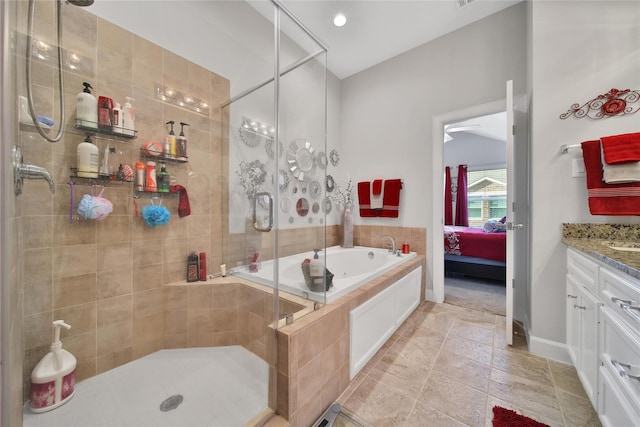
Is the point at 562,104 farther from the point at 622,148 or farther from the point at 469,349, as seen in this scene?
the point at 469,349

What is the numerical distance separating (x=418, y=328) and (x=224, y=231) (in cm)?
195

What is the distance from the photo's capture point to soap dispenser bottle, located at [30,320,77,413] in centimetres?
116

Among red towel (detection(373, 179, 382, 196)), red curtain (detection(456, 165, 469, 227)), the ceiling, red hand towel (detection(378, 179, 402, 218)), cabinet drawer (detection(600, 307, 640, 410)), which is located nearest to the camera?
cabinet drawer (detection(600, 307, 640, 410))

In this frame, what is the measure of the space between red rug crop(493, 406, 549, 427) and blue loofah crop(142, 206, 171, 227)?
2290mm

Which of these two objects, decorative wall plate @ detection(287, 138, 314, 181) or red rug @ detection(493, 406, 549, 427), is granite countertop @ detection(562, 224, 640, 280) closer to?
red rug @ detection(493, 406, 549, 427)

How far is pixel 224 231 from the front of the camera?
2.04 meters

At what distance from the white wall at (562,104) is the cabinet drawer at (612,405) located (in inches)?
33.5

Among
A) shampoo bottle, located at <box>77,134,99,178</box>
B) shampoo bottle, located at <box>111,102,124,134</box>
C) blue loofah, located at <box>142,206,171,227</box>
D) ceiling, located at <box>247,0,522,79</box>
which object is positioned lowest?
blue loofah, located at <box>142,206,171,227</box>

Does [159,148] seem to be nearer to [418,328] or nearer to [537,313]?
[418,328]

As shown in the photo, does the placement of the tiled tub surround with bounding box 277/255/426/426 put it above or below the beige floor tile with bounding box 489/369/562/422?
above

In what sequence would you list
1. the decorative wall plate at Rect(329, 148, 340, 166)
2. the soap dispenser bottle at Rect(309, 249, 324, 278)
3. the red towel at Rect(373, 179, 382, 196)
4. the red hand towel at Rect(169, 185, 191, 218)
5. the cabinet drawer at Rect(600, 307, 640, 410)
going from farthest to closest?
the decorative wall plate at Rect(329, 148, 340, 166) < the red towel at Rect(373, 179, 382, 196) < the red hand towel at Rect(169, 185, 191, 218) < the soap dispenser bottle at Rect(309, 249, 324, 278) < the cabinet drawer at Rect(600, 307, 640, 410)

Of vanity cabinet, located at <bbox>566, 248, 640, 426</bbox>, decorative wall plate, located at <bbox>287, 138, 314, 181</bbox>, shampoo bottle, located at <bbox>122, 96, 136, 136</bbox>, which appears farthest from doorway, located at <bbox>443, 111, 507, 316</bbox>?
shampoo bottle, located at <bbox>122, 96, 136, 136</bbox>

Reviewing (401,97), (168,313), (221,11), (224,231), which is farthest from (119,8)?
(401,97)

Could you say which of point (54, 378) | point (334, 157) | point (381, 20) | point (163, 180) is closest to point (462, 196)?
point (334, 157)
